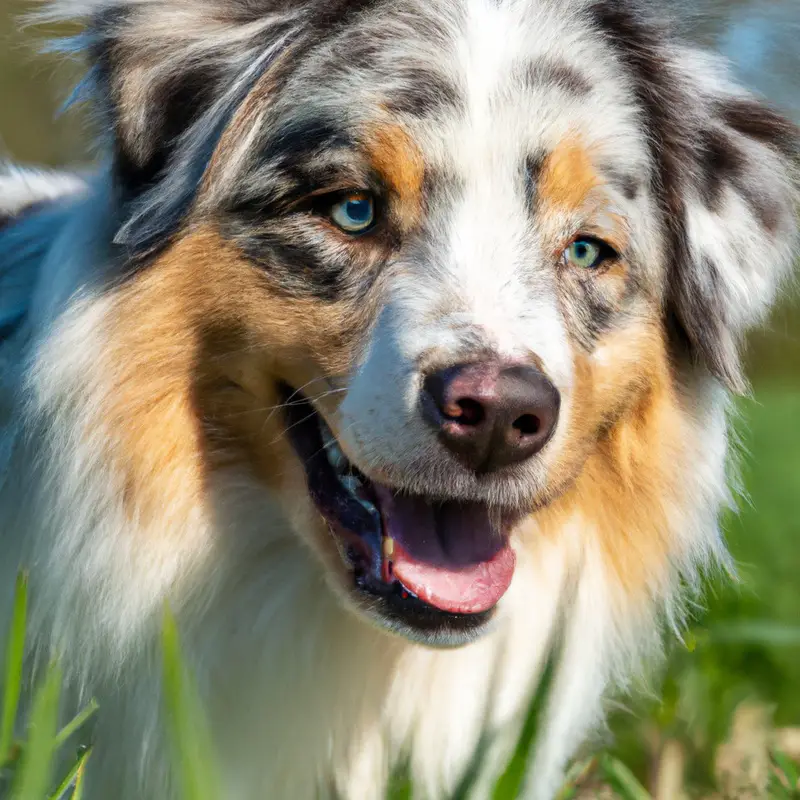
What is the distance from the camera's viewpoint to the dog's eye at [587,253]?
10.2 feet

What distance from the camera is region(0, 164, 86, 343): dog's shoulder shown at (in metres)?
3.45

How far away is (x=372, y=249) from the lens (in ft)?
9.87

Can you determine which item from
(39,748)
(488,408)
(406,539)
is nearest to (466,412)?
(488,408)

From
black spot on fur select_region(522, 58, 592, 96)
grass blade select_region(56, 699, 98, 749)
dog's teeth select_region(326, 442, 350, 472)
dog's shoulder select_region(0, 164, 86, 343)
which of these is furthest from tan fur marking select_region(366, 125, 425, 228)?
grass blade select_region(56, 699, 98, 749)

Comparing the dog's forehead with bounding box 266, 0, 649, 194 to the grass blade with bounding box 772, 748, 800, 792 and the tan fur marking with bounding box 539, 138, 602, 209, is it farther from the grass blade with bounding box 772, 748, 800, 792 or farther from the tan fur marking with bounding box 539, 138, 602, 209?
the grass blade with bounding box 772, 748, 800, 792

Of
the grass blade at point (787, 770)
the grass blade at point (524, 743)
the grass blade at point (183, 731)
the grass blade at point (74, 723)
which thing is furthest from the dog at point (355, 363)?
the grass blade at point (183, 731)

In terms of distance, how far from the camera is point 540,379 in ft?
8.77

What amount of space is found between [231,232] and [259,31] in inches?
21.2

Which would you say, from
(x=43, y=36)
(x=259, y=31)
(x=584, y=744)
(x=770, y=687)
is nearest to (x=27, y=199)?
(x=43, y=36)

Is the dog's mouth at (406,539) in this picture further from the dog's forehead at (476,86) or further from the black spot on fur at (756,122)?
the black spot on fur at (756,122)

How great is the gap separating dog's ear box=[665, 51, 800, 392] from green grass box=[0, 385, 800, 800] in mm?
545

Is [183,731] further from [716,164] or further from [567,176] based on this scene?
[716,164]

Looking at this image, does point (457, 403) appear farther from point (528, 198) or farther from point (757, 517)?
point (757, 517)

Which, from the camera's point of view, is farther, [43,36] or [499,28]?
[43,36]
